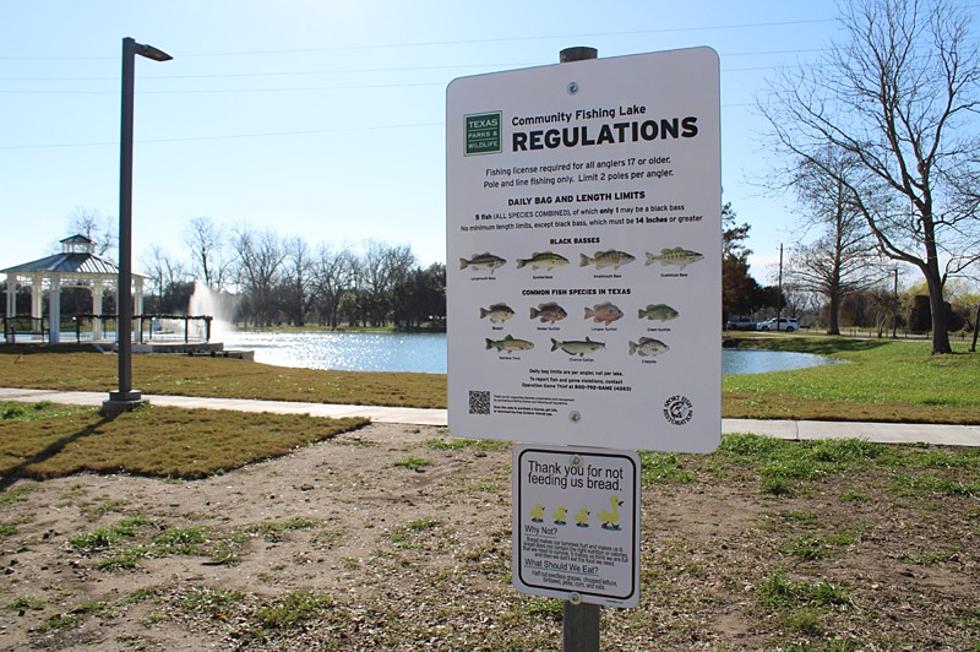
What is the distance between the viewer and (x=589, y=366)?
2207 millimetres

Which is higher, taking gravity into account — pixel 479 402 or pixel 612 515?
pixel 479 402

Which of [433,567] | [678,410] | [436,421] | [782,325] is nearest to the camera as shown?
[678,410]

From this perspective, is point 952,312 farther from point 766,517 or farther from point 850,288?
point 766,517

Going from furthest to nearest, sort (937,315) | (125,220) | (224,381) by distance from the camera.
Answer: (937,315) → (224,381) → (125,220)

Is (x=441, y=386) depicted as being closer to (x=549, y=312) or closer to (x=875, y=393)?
(x=875, y=393)

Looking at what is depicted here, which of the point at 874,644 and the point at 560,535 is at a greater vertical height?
the point at 560,535

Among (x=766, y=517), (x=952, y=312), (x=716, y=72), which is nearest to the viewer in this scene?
(x=716, y=72)

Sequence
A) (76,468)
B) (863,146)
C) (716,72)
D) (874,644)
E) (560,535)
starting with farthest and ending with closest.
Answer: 1. (863,146)
2. (76,468)
3. (874,644)
4. (560,535)
5. (716,72)

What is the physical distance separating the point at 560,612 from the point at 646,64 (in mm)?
2827

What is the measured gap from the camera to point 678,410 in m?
2.12

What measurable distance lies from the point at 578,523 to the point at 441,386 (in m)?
14.5

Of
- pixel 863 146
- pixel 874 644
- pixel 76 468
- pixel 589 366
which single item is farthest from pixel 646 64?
pixel 863 146

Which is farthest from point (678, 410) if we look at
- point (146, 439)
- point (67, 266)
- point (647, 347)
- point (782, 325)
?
point (782, 325)

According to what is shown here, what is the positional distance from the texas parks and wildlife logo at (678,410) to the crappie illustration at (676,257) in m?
0.37
